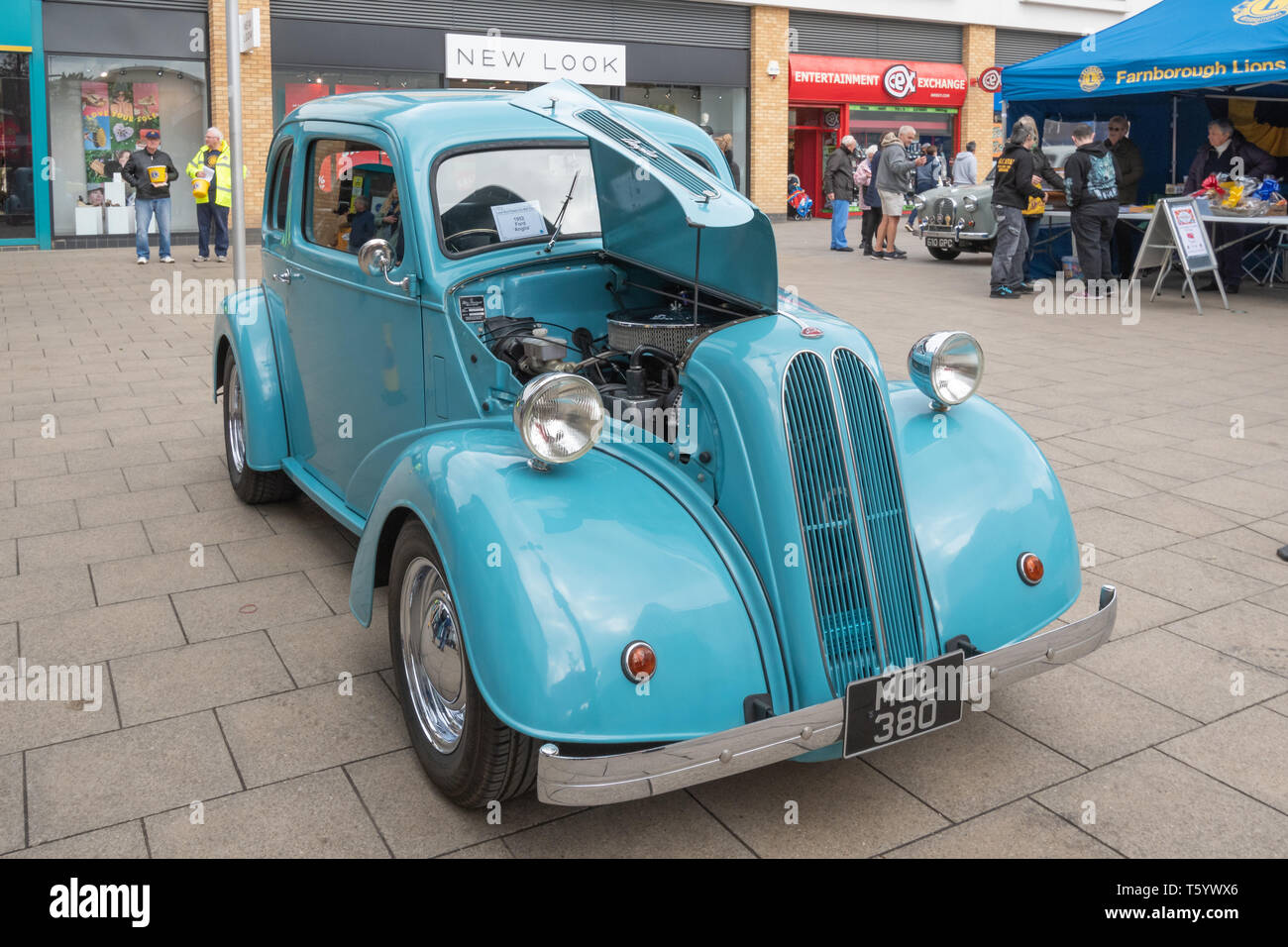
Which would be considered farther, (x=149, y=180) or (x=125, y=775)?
(x=149, y=180)

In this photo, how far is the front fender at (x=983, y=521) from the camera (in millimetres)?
3330

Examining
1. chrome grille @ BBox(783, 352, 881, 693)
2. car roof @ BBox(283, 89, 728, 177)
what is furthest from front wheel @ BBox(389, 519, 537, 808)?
car roof @ BBox(283, 89, 728, 177)

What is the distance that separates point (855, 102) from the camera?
1089 inches

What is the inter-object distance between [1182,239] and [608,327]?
10863mm

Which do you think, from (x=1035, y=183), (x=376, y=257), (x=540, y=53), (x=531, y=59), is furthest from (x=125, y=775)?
(x=540, y=53)

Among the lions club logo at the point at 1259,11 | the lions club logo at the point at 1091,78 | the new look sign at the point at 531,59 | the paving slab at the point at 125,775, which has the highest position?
the new look sign at the point at 531,59

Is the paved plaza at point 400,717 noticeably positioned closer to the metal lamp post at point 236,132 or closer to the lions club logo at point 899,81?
the metal lamp post at point 236,132

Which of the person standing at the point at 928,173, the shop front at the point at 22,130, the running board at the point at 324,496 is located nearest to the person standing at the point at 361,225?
the running board at the point at 324,496

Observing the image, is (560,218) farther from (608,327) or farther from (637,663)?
(637,663)

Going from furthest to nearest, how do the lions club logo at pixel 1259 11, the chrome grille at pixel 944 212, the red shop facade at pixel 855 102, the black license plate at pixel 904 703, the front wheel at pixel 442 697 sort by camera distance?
the red shop facade at pixel 855 102
the chrome grille at pixel 944 212
the lions club logo at pixel 1259 11
the front wheel at pixel 442 697
the black license plate at pixel 904 703

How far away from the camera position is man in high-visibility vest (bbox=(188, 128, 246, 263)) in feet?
54.2

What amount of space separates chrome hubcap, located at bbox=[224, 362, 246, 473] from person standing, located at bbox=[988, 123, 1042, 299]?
31.8ft

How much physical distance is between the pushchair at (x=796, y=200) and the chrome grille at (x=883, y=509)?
24.8 metres
